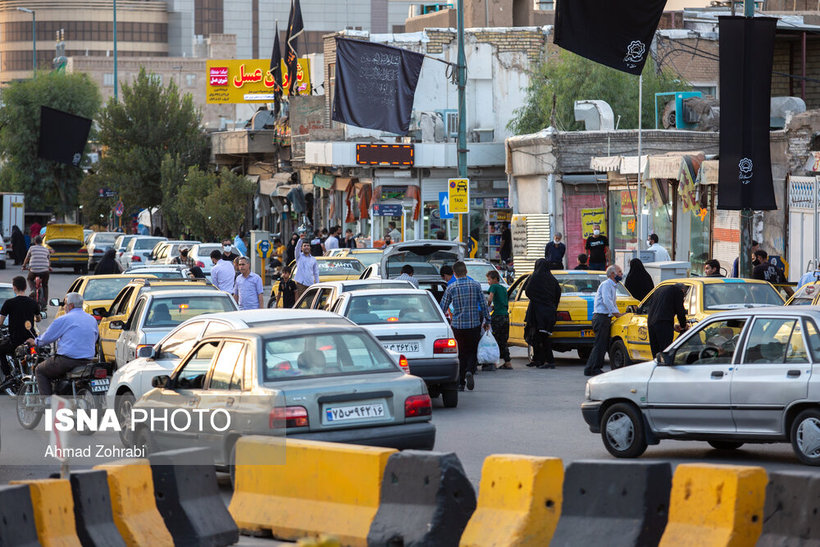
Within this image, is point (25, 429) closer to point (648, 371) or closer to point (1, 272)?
point (648, 371)

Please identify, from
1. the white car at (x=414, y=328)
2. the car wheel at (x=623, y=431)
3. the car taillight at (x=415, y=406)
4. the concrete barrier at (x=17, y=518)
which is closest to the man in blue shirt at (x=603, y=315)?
the white car at (x=414, y=328)

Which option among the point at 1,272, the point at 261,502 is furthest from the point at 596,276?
the point at 1,272

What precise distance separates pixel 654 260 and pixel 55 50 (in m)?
137

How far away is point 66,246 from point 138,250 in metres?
8.20

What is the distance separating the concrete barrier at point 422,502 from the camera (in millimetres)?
7945

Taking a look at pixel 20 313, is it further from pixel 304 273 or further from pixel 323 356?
pixel 304 273

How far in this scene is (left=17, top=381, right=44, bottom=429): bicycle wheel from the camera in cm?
1478

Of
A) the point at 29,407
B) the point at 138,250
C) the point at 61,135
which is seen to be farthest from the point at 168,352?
the point at 61,135

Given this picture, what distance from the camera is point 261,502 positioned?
Answer: 898 centimetres

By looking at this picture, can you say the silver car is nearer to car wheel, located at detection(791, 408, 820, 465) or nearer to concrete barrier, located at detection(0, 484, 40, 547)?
car wheel, located at detection(791, 408, 820, 465)

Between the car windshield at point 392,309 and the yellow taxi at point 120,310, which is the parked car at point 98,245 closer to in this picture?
the yellow taxi at point 120,310

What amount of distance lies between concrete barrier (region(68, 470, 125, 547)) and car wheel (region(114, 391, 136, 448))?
482 cm

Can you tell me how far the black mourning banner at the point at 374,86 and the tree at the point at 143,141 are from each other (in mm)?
38127

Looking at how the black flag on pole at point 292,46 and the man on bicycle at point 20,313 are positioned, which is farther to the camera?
the black flag on pole at point 292,46
